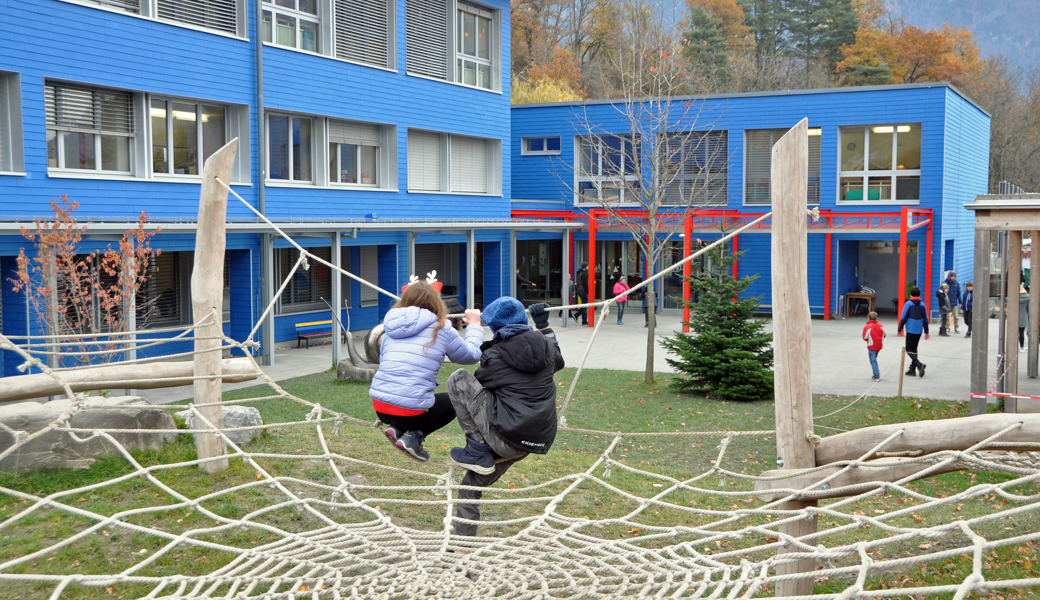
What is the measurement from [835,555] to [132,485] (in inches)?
219

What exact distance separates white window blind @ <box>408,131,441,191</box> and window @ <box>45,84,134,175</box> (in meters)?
8.02

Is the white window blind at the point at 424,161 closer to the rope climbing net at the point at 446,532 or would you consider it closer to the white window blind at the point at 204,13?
the white window blind at the point at 204,13

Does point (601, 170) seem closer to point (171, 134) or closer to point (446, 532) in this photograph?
point (171, 134)

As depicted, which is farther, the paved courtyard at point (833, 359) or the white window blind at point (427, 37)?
the white window blind at point (427, 37)

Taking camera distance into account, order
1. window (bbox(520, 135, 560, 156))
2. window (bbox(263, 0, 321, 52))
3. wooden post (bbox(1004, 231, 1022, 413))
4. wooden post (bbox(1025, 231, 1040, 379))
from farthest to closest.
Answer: window (bbox(520, 135, 560, 156))
window (bbox(263, 0, 321, 52))
wooden post (bbox(1025, 231, 1040, 379))
wooden post (bbox(1004, 231, 1022, 413))

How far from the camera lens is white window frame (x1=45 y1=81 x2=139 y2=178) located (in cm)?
1516

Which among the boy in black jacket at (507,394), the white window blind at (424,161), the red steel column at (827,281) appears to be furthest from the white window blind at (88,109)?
the red steel column at (827,281)

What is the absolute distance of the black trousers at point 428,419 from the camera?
6.29 metres

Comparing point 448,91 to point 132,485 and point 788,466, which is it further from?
point 788,466

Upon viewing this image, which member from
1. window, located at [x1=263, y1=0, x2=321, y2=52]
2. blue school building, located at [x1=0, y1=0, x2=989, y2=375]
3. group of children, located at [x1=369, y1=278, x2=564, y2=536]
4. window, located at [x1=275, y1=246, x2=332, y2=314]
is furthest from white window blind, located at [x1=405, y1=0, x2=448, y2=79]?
group of children, located at [x1=369, y1=278, x2=564, y2=536]

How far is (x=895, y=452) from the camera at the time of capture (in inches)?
209

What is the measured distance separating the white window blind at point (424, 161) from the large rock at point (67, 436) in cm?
1565

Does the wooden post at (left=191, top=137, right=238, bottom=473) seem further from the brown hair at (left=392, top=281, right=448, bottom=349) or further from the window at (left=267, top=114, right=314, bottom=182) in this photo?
the window at (left=267, top=114, right=314, bottom=182)

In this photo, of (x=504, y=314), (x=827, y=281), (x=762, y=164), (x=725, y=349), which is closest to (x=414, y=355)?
(x=504, y=314)
